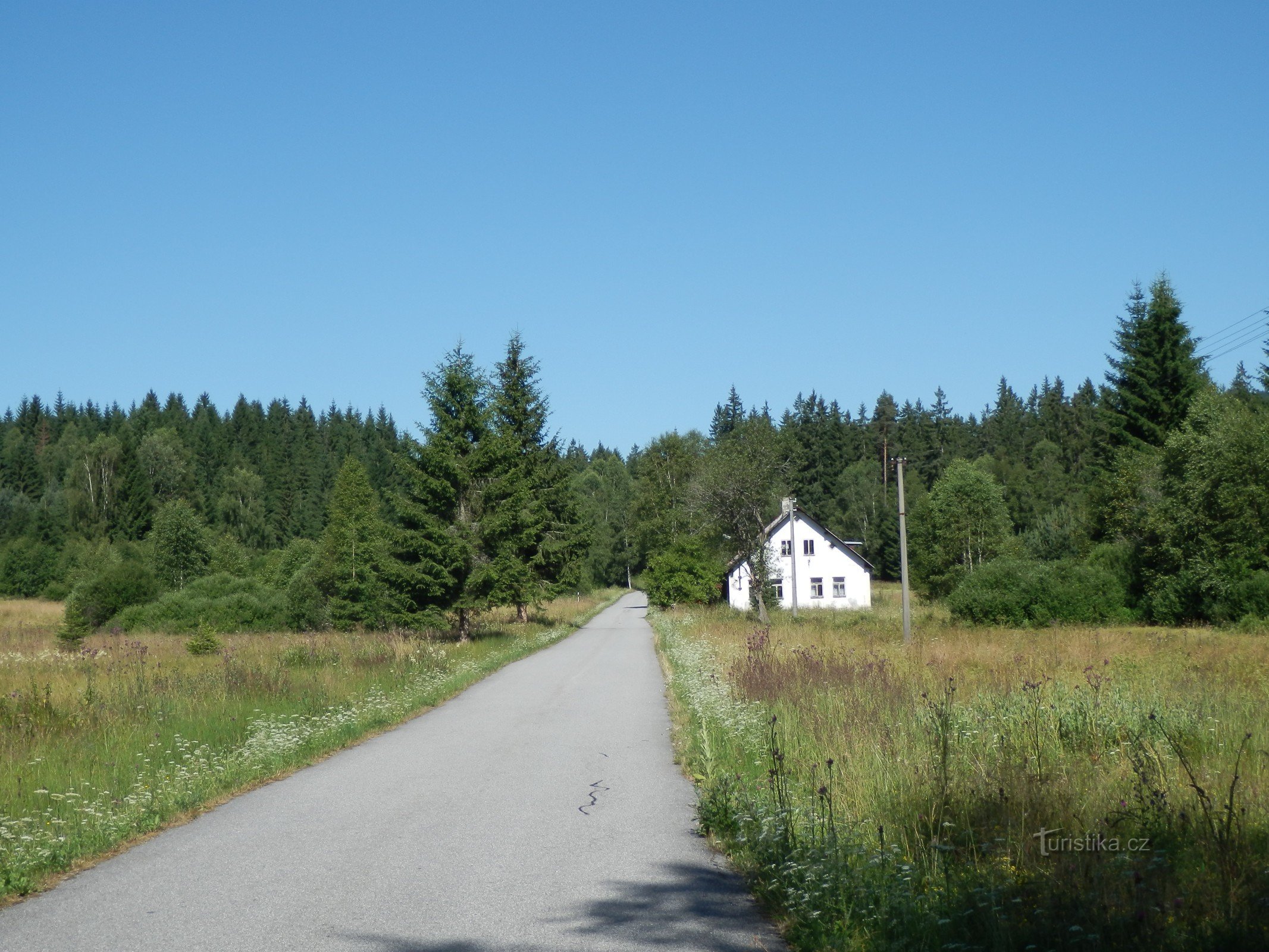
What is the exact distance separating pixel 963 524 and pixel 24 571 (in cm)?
8001

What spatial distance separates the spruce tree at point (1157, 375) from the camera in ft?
168

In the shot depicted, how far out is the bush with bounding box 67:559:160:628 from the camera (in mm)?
49062

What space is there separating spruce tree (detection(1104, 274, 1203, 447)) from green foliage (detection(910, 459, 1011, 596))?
803 inches

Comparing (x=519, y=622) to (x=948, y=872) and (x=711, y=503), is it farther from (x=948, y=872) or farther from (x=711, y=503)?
(x=948, y=872)

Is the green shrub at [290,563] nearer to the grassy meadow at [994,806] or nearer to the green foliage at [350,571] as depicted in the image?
the green foliage at [350,571]

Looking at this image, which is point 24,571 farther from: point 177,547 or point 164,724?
point 164,724

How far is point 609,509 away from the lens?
11825 cm

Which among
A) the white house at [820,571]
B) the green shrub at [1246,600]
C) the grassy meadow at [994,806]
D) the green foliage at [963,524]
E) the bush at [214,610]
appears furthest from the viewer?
the green foliage at [963,524]

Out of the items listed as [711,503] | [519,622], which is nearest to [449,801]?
[519,622]

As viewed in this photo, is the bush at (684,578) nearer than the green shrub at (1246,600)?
No

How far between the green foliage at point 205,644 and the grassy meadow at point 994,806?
1562 centimetres

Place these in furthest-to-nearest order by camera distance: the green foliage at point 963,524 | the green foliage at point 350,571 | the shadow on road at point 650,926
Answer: the green foliage at point 963,524
the green foliage at point 350,571
the shadow on road at point 650,926

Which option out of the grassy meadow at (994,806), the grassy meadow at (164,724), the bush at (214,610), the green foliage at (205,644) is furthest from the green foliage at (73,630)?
the grassy meadow at (994,806)

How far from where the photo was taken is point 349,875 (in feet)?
19.4
